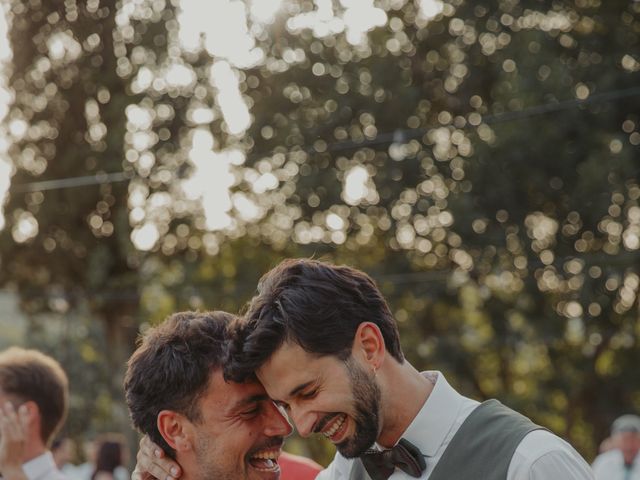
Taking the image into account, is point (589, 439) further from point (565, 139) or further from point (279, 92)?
point (279, 92)

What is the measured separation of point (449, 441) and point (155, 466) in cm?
95

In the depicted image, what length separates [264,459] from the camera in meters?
3.50

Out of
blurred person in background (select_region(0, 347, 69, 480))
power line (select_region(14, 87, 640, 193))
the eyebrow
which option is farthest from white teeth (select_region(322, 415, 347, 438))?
power line (select_region(14, 87, 640, 193))

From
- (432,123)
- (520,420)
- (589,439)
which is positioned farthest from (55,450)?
(589,439)

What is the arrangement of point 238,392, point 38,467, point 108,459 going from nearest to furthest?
point 238,392 → point 38,467 → point 108,459

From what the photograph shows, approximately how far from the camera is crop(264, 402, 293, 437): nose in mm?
3447

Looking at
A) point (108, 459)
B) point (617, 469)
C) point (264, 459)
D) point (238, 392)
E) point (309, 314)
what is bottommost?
point (617, 469)

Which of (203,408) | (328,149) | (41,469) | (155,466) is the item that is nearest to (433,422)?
(203,408)

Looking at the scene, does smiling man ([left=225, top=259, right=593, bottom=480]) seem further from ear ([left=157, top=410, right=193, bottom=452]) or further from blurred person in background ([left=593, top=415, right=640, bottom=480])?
blurred person in background ([left=593, top=415, right=640, bottom=480])

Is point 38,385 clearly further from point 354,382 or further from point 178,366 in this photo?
point 354,382

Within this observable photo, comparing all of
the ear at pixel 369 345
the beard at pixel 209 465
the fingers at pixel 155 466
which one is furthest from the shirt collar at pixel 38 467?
the ear at pixel 369 345

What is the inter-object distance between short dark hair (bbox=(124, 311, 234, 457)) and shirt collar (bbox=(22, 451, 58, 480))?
4.02 feet

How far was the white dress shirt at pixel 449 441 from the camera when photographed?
2.67 meters

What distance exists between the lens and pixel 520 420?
9.52 ft
